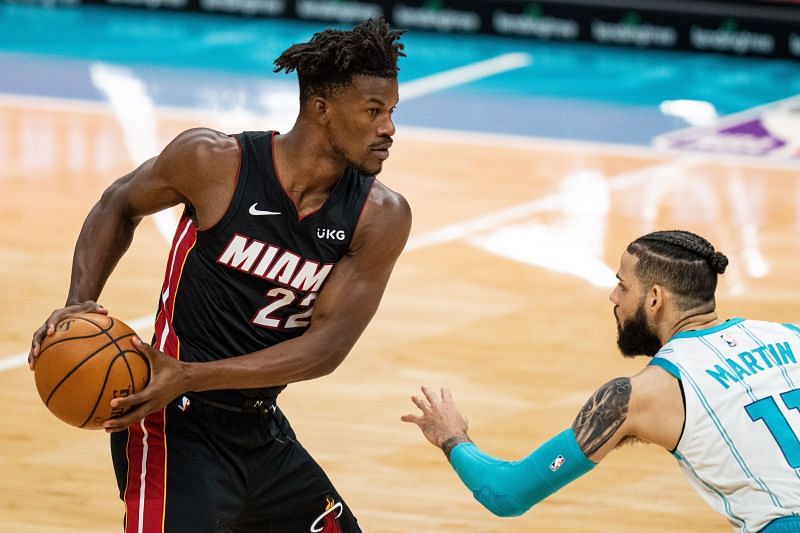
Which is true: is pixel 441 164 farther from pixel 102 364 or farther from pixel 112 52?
pixel 102 364

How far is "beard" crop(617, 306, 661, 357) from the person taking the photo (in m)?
4.05

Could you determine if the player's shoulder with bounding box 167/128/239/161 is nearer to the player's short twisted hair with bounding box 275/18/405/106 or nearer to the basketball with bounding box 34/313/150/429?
the player's short twisted hair with bounding box 275/18/405/106

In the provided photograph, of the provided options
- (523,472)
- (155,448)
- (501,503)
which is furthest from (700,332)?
(155,448)

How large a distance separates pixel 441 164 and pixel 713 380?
7.99 m

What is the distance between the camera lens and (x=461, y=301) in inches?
340

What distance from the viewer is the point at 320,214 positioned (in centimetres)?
430

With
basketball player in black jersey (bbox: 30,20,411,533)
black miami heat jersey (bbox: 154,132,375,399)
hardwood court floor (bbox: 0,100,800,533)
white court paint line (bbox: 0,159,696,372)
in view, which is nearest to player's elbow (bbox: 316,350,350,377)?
basketball player in black jersey (bbox: 30,20,411,533)

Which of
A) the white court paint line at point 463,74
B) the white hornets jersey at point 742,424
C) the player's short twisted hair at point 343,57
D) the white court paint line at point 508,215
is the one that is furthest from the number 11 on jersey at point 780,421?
the white court paint line at point 463,74

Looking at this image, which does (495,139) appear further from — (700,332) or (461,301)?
(700,332)

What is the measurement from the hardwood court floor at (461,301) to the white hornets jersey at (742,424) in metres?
2.26

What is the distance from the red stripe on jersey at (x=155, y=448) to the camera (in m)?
4.16

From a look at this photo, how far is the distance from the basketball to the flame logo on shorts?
92cm

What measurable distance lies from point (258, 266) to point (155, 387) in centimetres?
60

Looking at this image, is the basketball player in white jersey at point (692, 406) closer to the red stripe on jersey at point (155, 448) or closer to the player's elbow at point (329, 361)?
the player's elbow at point (329, 361)
